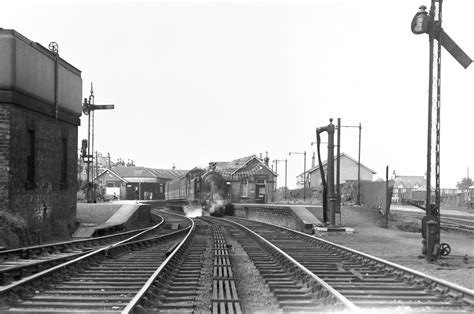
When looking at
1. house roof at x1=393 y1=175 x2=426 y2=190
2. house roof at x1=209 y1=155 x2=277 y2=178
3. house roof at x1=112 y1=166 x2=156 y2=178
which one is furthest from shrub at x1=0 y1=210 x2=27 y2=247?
house roof at x1=393 y1=175 x2=426 y2=190

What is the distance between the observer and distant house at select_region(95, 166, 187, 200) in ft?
301

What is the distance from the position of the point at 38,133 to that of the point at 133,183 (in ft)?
249

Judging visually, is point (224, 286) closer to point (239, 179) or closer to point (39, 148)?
point (39, 148)

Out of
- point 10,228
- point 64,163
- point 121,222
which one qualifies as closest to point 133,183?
point 121,222

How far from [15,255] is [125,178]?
294ft

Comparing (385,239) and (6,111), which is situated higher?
(6,111)

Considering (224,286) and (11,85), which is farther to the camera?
(11,85)

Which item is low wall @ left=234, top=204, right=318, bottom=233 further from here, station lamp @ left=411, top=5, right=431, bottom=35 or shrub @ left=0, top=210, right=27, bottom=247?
shrub @ left=0, top=210, right=27, bottom=247

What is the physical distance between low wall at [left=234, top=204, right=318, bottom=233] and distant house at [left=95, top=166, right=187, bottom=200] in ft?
138

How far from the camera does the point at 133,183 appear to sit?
9431 centimetres

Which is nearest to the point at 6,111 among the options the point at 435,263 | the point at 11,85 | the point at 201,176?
the point at 11,85

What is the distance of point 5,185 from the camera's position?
16.7m

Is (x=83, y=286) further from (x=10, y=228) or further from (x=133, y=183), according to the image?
(x=133, y=183)

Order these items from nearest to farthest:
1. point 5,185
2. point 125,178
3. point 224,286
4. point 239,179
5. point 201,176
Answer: point 224,286
point 5,185
point 201,176
point 239,179
point 125,178
